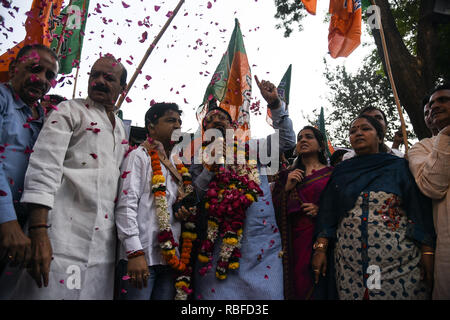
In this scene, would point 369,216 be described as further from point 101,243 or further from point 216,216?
point 101,243

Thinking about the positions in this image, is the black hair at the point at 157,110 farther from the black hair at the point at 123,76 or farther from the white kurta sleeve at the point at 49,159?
the white kurta sleeve at the point at 49,159

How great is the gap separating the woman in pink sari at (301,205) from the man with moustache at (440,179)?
32.8 inches

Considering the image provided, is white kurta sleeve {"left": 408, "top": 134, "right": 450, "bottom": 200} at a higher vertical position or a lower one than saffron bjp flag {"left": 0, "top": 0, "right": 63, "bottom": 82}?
lower

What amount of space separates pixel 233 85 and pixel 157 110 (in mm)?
3134

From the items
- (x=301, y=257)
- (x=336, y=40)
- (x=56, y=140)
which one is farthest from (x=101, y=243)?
(x=336, y=40)

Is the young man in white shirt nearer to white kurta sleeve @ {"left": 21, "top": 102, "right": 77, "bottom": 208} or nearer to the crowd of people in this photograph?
the crowd of people

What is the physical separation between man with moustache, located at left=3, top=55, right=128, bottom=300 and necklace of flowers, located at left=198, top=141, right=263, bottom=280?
2.55 ft

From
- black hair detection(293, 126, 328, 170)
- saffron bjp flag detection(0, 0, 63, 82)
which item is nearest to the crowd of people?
black hair detection(293, 126, 328, 170)

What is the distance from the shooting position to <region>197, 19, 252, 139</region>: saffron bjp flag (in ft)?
18.7

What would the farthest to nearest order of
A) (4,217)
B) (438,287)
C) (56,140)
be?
(438,287)
(56,140)
(4,217)

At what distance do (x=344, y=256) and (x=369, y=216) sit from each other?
0.38 meters

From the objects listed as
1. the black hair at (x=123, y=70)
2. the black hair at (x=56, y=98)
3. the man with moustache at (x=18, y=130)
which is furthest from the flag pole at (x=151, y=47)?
the man with moustache at (x=18, y=130)

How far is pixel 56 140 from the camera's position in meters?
2.05

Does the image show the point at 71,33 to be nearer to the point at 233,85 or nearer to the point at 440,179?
the point at 233,85
